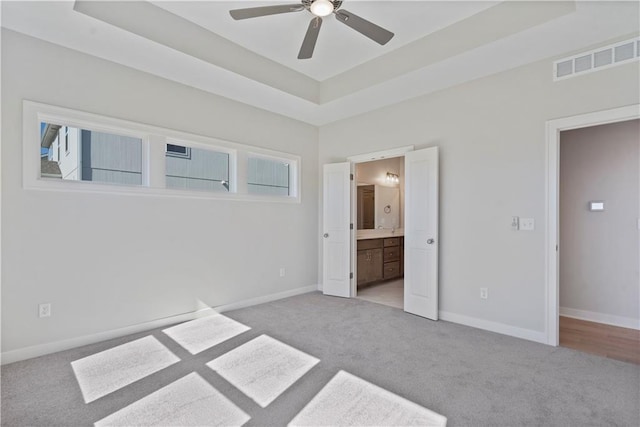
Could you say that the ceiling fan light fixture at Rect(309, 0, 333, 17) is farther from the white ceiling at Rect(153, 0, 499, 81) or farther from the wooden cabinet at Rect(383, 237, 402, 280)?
the wooden cabinet at Rect(383, 237, 402, 280)

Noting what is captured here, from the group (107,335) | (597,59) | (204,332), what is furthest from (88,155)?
(597,59)

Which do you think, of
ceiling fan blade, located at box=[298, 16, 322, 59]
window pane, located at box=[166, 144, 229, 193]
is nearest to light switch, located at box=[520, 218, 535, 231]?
ceiling fan blade, located at box=[298, 16, 322, 59]

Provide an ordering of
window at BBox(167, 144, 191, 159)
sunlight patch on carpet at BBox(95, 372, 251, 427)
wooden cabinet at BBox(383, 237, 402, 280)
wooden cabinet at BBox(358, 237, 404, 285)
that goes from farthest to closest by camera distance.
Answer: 1. wooden cabinet at BBox(383, 237, 402, 280)
2. wooden cabinet at BBox(358, 237, 404, 285)
3. window at BBox(167, 144, 191, 159)
4. sunlight patch on carpet at BBox(95, 372, 251, 427)

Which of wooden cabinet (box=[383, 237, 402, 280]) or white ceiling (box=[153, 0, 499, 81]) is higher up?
white ceiling (box=[153, 0, 499, 81])

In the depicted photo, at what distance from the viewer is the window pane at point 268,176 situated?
14.8 ft

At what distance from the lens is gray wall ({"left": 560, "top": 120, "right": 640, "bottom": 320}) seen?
3.54 m

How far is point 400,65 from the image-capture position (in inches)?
140

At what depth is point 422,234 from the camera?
395 cm

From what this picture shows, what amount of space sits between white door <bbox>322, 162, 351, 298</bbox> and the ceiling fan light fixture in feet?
8.65

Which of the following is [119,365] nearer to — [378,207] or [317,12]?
[317,12]

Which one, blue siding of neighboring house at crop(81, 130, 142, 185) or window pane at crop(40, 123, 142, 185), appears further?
blue siding of neighboring house at crop(81, 130, 142, 185)

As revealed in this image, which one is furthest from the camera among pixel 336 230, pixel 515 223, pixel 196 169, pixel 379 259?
pixel 379 259

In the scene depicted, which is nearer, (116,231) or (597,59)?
(597,59)

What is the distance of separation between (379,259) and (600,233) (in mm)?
3064
